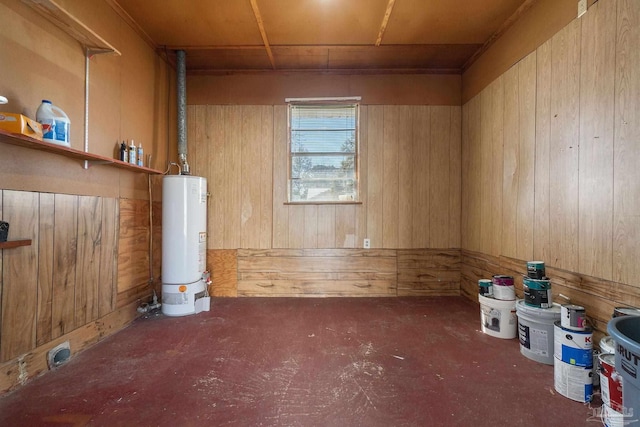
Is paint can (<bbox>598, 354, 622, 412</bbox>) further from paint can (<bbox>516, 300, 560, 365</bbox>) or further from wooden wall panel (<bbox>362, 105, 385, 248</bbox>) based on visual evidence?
wooden wall panel (<bbox>362, 105, 385, 248</bbox>)

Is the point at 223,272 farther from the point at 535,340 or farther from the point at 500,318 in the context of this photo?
the point at 535,340

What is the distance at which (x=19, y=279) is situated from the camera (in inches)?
64.4

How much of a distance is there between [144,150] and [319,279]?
2.38 meters

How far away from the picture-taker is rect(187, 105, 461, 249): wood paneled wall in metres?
3.37

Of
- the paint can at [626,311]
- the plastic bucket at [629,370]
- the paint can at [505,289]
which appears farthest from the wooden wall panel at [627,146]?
the plastic bucket at [629,370]

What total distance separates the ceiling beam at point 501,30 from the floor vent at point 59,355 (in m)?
4.41

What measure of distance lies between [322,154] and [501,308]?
2.40 metres

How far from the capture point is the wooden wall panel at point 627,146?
1.54 m

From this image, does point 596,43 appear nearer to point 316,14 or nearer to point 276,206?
point 316,14

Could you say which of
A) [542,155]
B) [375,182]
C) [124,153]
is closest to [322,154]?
[375,182]

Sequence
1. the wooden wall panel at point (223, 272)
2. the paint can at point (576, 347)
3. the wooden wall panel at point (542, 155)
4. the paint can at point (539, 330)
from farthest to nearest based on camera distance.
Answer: the wooden wall panel at point (223, 272), the wooden wall panel at point (542, 155), the paint can at point (539, 330), the paint can at point (576, 347)

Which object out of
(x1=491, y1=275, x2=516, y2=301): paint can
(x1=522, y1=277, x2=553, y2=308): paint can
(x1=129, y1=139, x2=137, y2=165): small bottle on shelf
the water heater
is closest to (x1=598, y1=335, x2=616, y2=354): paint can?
(x1=522, y1=277, x2=553, y2=308): paint can

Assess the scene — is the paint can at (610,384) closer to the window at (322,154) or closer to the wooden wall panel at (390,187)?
the wooden wall panel at (390,187)

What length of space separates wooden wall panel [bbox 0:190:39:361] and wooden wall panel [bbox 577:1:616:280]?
140 inches
